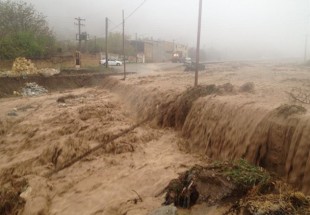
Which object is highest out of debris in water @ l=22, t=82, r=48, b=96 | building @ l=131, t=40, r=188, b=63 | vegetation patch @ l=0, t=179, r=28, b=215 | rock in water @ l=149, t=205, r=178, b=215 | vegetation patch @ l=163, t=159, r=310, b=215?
building @ l=131, t=40, r=188, b=63

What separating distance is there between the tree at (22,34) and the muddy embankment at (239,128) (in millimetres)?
29450

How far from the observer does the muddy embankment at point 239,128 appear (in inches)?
224

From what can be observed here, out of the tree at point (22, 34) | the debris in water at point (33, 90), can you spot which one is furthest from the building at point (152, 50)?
the debris in water at point (33, 90)

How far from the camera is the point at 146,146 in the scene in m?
9.55

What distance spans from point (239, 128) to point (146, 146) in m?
3.16

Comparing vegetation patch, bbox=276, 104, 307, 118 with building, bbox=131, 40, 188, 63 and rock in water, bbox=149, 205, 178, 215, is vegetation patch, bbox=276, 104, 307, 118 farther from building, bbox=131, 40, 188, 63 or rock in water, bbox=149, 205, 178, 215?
building, bbox=131, 40, 188, 63

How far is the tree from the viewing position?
36.2 meters

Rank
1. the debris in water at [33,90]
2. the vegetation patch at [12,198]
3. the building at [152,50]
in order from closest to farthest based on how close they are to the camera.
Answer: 1. the vegetation patch at [12,198]
2. the debris in water at [33,90]
3. the building at [152,50]

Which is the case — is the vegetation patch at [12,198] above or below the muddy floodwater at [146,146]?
below

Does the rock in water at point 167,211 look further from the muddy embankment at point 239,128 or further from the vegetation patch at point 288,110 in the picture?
the vegetation patch at point 288,110

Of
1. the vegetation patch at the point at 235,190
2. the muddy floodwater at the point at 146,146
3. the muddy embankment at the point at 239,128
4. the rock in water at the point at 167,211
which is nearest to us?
the vegetation patch at the point at 235,190

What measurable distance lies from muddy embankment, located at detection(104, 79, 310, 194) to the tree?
29450 mm

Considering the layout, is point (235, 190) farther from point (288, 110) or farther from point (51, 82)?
point (51, 82)

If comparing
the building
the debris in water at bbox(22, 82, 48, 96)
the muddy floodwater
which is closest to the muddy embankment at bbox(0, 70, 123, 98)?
the debris in water at bbox(22, 82, 48, 96)
